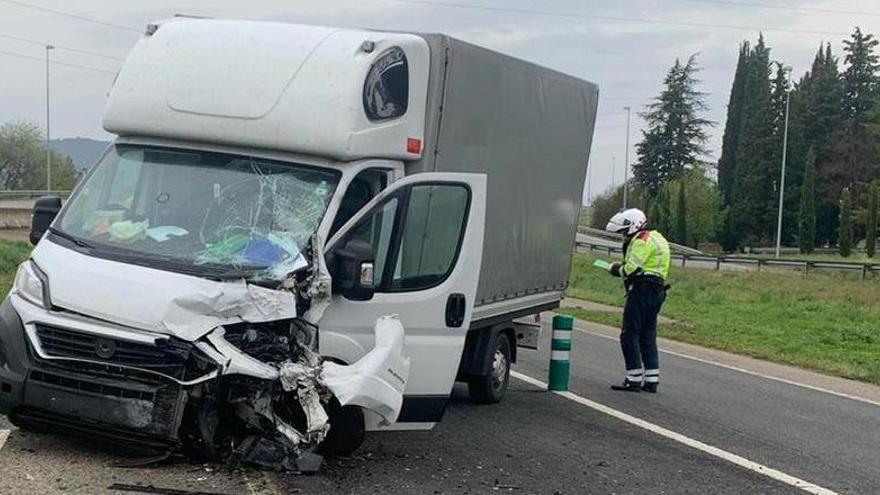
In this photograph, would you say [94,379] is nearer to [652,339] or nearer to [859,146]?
[652,339]

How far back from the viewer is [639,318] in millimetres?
10523

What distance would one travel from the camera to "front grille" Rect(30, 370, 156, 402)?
5363 millimetres

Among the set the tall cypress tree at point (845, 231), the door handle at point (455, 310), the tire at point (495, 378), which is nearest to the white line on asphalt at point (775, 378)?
the tire at point (495, 378)

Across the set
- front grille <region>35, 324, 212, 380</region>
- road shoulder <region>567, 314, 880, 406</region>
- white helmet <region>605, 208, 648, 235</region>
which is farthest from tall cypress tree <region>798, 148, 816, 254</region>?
front grille <region>35, 324, 212, 380</region>

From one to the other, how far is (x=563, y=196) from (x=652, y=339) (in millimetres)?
1762

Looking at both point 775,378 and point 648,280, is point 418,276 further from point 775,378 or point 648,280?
point 775,378

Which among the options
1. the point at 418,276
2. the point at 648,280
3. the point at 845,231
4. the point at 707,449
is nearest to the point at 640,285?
the point at 648,280

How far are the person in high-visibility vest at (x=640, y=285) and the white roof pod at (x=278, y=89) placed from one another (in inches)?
168

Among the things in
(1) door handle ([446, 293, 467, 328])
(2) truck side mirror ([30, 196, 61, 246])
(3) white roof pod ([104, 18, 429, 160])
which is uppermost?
(3) white roof pod ([104, 18, 429, 160])

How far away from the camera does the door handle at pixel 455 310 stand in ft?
21.5

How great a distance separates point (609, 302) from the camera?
26.0 meters

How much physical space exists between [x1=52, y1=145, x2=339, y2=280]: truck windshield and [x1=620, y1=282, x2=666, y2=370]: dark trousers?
5.05 m

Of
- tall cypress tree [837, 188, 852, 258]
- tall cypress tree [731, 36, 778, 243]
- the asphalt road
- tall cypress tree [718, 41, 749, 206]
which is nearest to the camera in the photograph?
the asphalt road

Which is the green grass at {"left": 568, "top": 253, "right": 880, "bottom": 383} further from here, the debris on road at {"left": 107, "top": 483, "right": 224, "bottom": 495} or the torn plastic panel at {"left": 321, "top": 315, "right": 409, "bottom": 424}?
the debris on road at {"left": 107, "top": 483, "right": 224, "bottom": 495}
